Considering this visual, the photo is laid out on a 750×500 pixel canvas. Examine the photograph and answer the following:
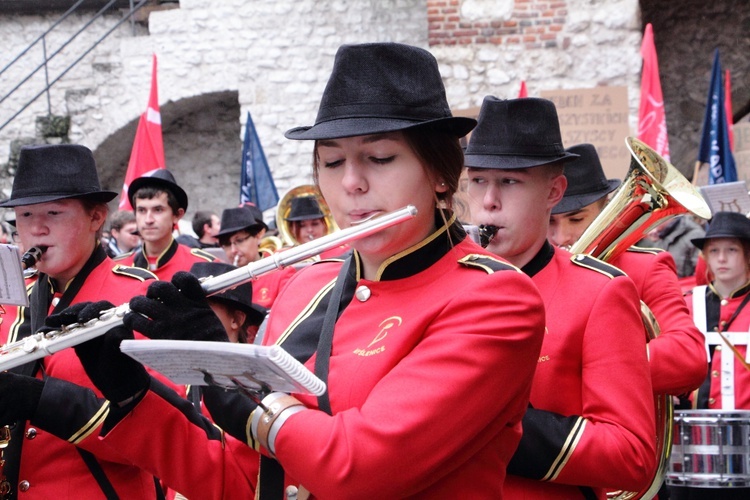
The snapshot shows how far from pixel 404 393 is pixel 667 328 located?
241cm

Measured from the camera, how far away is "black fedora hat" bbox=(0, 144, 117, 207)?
11.9ft

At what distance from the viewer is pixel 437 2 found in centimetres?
1287

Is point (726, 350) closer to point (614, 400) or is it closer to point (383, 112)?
point (614, 400)

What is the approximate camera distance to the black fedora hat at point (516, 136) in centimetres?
322

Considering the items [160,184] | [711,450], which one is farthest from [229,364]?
[160,184]

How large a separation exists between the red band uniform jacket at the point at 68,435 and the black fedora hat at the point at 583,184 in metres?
2.01

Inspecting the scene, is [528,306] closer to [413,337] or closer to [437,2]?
[413,337]

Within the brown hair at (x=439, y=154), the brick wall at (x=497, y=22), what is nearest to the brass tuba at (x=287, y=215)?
the brick wall at (x=497, y=22)

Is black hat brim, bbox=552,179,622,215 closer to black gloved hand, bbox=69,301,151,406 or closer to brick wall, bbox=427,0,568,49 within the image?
black gloved hand, bbox=69,301,151,406

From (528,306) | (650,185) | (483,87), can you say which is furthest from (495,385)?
(483,87)

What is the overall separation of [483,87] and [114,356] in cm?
1089

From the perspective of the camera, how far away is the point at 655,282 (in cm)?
447

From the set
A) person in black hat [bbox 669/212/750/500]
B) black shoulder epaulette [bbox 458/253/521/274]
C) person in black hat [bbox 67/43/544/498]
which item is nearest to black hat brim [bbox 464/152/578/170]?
person in black hat [bbox 67/43/544/498]

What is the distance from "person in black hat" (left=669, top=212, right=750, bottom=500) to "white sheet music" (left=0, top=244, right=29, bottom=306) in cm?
362
